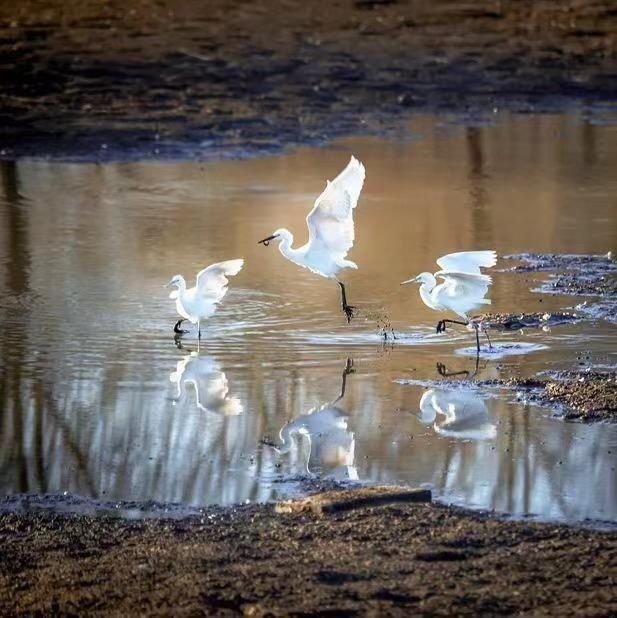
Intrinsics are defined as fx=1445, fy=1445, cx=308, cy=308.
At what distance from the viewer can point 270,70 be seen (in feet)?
78.2

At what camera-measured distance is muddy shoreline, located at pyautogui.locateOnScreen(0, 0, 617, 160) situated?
21.1 m

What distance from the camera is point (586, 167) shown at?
19203mm

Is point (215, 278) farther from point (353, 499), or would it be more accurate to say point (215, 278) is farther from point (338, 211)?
point (353, 499)

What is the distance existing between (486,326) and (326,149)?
9.62m

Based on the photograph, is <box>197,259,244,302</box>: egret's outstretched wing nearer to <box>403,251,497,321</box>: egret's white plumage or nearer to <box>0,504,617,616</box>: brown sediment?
<box>403,251,497,321</box>: egret's white plumage

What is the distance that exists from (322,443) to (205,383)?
1.64 meters

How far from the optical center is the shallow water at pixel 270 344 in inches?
319

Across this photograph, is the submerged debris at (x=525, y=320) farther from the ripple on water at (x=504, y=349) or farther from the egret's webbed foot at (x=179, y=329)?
the egret's webbed foot at (x=179, y=329)

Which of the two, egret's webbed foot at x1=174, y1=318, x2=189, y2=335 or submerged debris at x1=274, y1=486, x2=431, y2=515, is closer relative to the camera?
submerged debris at x1=274, y1=486, x2=431, y2=515

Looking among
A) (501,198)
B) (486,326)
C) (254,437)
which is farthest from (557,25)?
(254,437)

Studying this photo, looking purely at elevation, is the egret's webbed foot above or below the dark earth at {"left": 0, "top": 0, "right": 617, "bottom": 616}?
below

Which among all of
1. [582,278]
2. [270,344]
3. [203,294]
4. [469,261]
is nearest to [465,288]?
[469,261]

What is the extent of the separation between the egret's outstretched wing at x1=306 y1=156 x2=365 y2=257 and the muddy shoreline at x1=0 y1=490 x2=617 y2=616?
4.35 m

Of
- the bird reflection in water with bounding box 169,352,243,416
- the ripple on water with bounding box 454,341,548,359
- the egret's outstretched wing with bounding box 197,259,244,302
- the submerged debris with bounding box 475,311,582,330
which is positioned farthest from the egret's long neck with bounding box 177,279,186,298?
the submerged debris with bounding box 475,311,582,330
